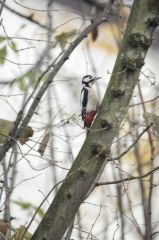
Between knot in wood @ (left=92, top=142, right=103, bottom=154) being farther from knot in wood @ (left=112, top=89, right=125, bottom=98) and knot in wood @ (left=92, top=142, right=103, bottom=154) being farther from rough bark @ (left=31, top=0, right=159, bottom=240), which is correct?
knot in wood @ (left=112, top=89, right=125, bottom=98)

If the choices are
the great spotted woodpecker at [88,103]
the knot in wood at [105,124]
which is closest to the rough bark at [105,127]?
the knot in wood at [105,124]

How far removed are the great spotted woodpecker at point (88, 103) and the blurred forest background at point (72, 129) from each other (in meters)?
0.04

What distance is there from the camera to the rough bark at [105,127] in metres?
1.65

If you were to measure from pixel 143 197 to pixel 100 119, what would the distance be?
2.50 feet

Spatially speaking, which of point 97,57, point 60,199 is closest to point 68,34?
point 60,199

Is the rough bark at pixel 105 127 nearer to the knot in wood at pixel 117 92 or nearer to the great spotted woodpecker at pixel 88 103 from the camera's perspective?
the knot in wood at pixel 117 92

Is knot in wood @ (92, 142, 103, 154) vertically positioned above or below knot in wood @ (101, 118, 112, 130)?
below

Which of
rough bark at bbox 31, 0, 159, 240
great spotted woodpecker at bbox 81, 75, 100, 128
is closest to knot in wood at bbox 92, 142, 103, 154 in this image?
rough bark at bbox 31, 0, 159, 240

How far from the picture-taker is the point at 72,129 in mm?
2453

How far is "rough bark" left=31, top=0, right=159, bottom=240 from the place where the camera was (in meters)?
1.65

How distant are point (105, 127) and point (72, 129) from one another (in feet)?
2.65

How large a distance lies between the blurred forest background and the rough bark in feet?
0.21

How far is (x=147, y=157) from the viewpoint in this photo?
3.12 meters

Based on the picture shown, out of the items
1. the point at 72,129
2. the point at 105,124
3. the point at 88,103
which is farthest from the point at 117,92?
the point at 72,129
